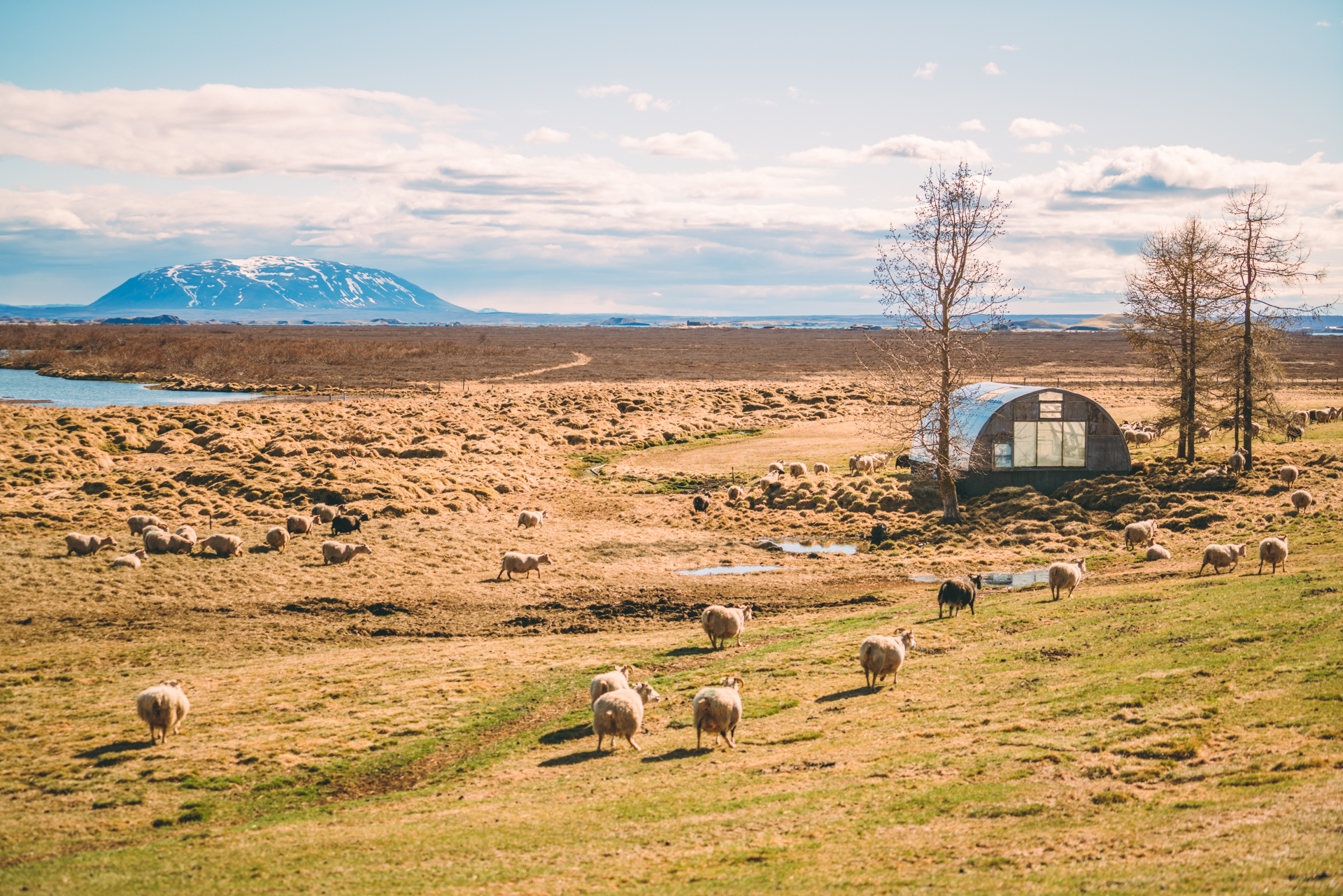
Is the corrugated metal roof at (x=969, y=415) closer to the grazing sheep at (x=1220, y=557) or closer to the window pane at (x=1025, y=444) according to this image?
the window pane at (x=1025, y=444)

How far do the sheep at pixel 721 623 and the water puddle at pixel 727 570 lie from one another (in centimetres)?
915

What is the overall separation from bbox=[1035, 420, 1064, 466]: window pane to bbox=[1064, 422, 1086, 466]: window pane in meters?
0.19

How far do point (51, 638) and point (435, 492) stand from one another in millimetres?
21368

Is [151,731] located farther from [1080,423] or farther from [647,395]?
[647,395]

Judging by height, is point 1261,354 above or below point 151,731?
above

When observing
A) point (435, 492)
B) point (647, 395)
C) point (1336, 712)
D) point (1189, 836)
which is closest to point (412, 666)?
point (1189, 836)

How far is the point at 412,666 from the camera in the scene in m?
21.5

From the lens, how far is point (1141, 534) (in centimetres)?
3241

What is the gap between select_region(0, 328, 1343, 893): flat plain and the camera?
1089 centimetres

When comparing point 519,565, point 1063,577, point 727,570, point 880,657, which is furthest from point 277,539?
point 1063,577

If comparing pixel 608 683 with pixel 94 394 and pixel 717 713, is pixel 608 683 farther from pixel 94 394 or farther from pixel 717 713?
pixel 94 394

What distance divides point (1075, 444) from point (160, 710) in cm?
3890

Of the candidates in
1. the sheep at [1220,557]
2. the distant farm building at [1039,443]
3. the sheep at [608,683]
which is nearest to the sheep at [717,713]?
the sheep at [608,683]

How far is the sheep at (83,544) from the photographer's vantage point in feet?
101
